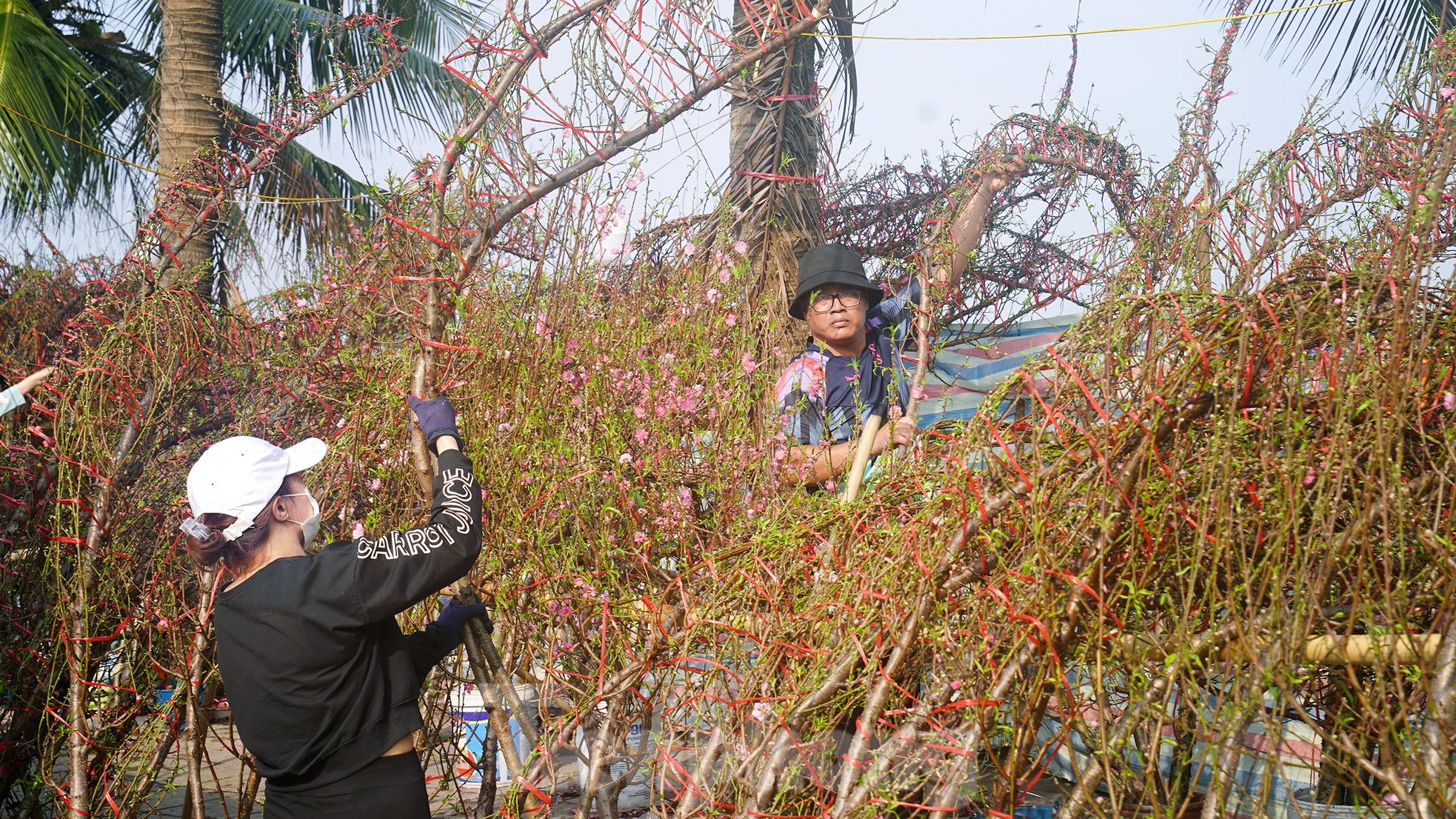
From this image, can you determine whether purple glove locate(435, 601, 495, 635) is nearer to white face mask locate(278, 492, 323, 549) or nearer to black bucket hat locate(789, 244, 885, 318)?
white face mask locate(278, 492, 323, 549)

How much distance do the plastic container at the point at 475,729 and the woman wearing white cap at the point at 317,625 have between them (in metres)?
0.88

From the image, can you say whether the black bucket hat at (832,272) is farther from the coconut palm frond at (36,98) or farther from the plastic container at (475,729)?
the coconut palm frond at (36,98)

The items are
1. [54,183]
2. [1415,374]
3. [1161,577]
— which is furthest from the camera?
[54,183]

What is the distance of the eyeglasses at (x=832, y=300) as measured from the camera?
3646 mm

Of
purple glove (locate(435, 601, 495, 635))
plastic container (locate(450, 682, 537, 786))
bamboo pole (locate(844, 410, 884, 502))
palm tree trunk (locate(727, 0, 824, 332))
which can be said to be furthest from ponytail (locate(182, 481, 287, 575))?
palm tree trunk (locate(727, 0, 824, 332))

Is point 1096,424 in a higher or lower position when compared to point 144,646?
higher

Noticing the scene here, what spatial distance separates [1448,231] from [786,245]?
2654 millimetres

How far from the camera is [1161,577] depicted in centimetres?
170

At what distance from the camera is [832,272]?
363 centimetres

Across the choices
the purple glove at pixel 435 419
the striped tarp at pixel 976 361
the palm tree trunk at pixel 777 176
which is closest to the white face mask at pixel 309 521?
the purple glove at pixel 435 419

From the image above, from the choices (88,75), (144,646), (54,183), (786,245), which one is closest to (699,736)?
(144,646)

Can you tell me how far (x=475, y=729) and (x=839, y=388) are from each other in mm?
2219

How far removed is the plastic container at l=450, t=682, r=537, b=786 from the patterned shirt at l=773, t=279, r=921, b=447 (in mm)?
1167

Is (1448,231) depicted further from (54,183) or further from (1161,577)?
(54,183)
